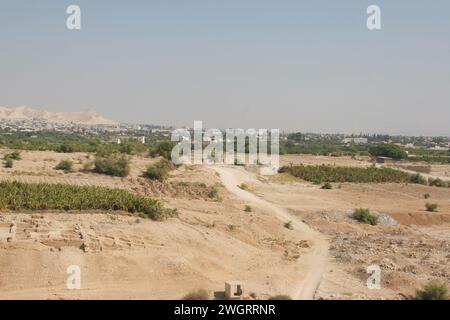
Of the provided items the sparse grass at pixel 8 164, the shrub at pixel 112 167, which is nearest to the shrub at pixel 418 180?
the shrub at pixel 112 167

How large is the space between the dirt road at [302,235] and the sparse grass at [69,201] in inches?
253

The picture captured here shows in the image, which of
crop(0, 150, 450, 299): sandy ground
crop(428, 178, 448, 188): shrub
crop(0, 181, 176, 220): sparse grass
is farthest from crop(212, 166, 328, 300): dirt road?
crop(428, 178, 448, 188): shrub

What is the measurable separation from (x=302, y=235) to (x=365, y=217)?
19.3 ft

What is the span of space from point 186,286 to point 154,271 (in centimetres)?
128

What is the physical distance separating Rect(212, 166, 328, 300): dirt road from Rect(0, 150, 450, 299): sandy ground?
76 mm

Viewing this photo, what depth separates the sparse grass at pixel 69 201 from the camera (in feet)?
66.3

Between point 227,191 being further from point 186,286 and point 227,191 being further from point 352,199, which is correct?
point 186,286

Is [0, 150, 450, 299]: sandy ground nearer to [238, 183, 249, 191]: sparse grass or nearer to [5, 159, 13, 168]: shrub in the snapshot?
[5, 159, 13, 168]: shrub

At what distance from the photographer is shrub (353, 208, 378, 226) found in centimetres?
2797

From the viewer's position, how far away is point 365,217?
28.1 metres

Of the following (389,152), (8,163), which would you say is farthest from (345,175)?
(389,152)

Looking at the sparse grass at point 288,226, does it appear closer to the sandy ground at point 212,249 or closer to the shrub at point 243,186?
the sandy ground at point 212,249

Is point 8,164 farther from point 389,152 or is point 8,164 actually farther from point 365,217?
point 389,152
